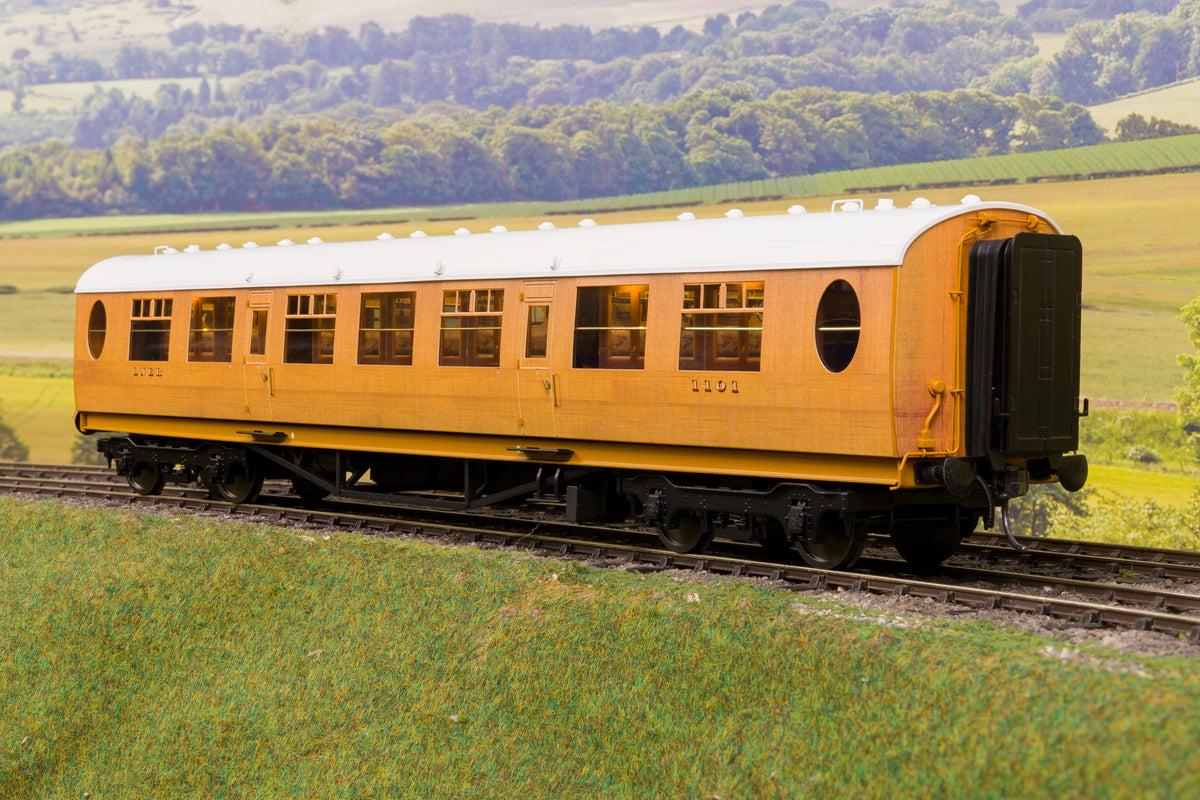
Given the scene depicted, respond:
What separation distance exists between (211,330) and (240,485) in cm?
247

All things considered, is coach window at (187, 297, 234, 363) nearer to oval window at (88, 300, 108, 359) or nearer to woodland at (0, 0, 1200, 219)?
oval window at (88, 300, 108, 359)

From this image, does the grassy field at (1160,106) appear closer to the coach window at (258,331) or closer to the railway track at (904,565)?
the railway track at (904,565)

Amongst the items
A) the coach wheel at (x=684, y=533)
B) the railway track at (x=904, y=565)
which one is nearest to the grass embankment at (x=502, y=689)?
the railway track at (x=904, y=565)

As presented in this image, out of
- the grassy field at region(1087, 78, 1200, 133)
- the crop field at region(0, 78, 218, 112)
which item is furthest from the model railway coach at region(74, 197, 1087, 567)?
the crop field at region(0, 78, 218, 112)

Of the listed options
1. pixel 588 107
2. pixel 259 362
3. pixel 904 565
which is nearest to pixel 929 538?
pixel 904 565

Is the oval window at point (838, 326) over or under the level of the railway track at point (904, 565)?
over

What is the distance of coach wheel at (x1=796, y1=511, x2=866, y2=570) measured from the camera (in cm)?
1184

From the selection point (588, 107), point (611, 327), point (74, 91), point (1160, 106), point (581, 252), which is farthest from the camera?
point (74, 91)

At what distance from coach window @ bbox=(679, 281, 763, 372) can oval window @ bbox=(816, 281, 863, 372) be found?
0.68 meters

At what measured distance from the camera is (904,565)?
42.8 ft

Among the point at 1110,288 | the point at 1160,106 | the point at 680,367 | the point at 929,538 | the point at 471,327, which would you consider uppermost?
the point at 1160,106

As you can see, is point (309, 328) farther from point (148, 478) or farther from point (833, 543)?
point (833, 543)

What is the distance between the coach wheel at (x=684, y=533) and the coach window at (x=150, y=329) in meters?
8.84

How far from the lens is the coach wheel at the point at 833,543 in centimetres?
1184
